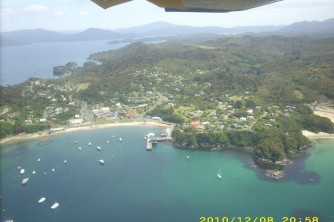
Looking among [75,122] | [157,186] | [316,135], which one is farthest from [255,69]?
[157,186]

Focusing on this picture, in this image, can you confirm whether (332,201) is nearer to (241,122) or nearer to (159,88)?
(241,122)

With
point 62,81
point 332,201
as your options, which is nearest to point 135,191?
point 332,201

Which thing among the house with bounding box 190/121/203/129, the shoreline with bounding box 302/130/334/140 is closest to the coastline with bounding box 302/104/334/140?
the shoreline with bounding box 302/130/334/140

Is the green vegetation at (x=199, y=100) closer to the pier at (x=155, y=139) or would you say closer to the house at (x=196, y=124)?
the house at (x=196, y=124)
